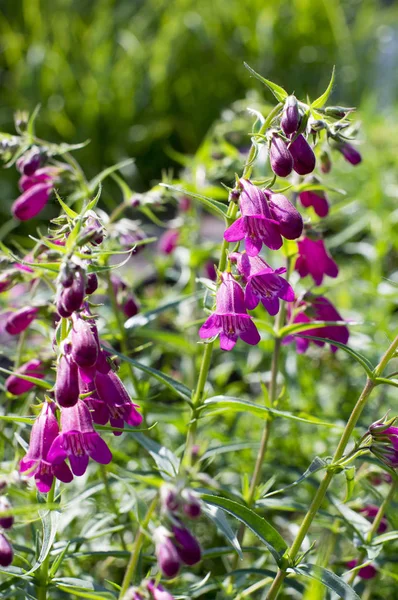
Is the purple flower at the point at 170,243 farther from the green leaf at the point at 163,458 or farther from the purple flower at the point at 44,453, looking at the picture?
the purple flower at the point at 44,453

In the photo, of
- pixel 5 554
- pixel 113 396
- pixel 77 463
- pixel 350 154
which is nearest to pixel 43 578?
pixel 5 554

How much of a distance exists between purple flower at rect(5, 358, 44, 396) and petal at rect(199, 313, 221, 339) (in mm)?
646

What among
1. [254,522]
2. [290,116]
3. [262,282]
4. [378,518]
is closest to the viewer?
[290,116]

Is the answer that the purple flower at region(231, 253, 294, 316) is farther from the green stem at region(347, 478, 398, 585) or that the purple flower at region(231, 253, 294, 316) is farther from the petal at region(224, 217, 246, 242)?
the green stem at region(347, 478, 398, 585)

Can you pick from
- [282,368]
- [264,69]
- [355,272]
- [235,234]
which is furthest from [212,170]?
[264,69]

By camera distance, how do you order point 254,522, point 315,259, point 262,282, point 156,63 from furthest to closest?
point 156,63, point 315,259, point 262,282, point 254,522

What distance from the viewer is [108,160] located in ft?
23.2

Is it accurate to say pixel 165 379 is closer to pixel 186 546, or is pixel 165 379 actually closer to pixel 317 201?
pixel 186 546

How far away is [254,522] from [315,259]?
80 cm

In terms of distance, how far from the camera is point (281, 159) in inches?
57.2

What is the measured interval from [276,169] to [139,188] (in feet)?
18.9

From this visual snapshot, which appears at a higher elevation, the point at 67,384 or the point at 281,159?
the point at 281,159

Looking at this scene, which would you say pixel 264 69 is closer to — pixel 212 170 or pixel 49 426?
pixel 212 170

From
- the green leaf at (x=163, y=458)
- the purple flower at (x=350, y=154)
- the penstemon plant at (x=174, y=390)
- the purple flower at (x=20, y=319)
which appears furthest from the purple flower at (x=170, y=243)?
the green leaf at (x=163, y=458)
